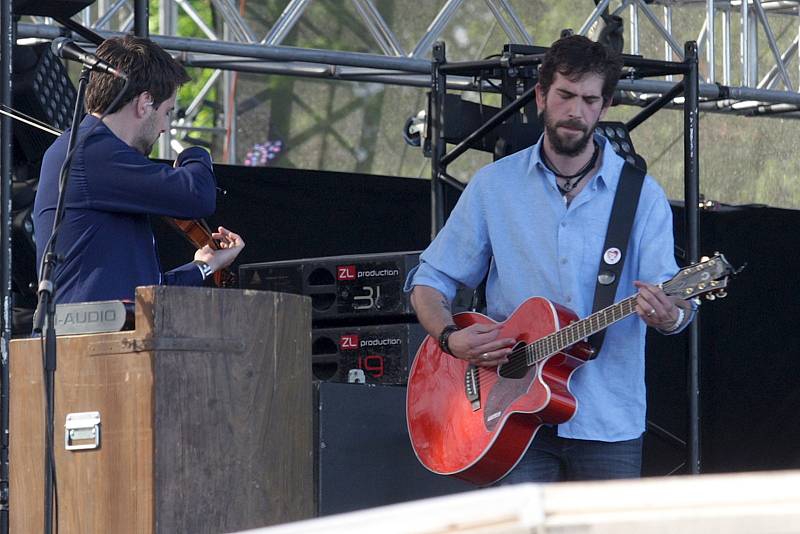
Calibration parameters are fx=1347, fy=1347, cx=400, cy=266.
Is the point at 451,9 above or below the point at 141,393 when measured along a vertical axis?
above

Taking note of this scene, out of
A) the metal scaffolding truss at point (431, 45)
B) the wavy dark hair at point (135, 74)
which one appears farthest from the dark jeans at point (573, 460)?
the metal scaffolding truss at point (431, 45)

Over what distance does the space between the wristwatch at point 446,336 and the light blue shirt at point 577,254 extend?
0.36 ft

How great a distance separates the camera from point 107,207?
321cm

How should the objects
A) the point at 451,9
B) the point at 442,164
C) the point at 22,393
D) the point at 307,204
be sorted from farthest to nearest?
the point at 307,204 → the point at 451,9 → the point at 442,164 → the point at 22,393

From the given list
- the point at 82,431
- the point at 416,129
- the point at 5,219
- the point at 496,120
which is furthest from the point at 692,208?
the point at 82,431

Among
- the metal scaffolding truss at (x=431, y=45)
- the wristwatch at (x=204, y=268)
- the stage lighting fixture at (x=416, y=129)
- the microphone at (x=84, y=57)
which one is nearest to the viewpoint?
the microphone at (x=84, y=57)

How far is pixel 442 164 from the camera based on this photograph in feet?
16.5

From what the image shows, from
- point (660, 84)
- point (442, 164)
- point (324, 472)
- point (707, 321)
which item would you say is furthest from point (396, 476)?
point (707, 321)

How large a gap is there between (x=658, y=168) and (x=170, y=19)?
4.38 m

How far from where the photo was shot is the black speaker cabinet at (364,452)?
3795 mm

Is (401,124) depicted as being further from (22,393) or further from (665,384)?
(22,393)

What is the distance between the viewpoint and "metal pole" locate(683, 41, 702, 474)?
466 cm

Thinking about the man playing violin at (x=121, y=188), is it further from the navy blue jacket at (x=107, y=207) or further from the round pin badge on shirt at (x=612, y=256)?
the round pin badge on shirt at (x=612, y=256)

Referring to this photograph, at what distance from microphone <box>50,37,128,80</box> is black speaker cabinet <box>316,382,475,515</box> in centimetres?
121
